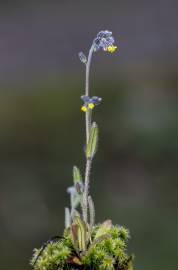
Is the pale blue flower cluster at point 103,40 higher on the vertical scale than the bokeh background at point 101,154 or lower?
lower

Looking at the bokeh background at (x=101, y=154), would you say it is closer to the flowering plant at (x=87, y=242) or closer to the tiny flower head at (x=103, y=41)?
the flowering plant at (x=87, y=242)

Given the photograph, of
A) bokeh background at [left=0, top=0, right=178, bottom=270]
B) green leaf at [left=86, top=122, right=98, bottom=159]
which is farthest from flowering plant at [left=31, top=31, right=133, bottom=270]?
bokeh background at [left=0, top=0, right=178, bottom=270]

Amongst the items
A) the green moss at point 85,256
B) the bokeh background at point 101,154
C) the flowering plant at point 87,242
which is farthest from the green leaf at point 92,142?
the bokeh background at point 101,154

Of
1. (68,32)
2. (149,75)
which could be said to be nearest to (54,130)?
(149,75)

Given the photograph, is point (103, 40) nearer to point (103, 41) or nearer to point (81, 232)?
point (103, 41)

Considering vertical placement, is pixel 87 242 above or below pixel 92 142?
below

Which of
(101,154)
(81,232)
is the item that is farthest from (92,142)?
(101,154)
